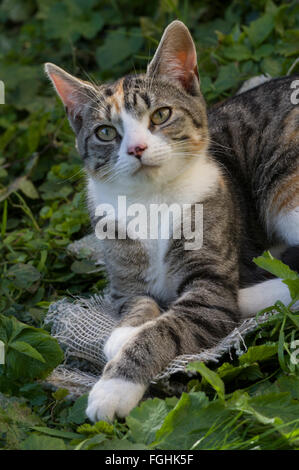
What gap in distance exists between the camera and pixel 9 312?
297cm

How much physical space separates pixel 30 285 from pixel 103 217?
0.65 metres

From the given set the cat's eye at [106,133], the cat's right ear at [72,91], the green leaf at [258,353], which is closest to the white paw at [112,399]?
the green leaf at [258,353]

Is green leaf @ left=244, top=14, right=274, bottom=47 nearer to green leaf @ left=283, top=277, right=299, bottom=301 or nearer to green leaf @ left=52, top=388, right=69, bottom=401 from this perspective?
green leaf @ left=283, top=277, right=299, bottom=301

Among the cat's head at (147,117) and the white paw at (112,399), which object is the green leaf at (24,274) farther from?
the white paw at (112,399)

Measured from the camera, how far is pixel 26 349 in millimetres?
2277

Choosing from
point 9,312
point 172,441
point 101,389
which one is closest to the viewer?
point 172,441

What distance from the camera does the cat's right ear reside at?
277cm

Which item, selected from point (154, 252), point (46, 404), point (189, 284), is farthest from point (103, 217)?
point (46, 404)

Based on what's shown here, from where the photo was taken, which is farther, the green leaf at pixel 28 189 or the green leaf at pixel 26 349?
the green leaf at pixel 28 189

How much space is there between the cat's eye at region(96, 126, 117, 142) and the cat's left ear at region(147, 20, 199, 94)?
0.29m

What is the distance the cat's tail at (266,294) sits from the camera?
255cm

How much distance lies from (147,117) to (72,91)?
42cm

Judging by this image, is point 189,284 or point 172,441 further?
point 189,284

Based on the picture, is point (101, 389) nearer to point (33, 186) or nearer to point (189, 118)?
point (189, 118)
